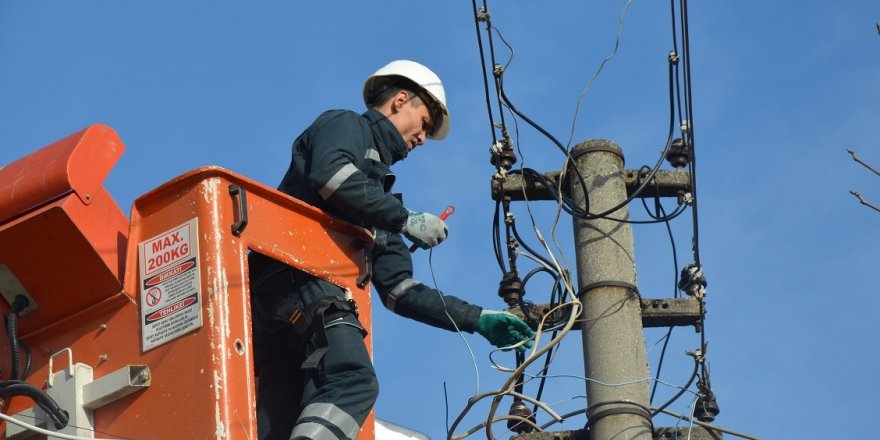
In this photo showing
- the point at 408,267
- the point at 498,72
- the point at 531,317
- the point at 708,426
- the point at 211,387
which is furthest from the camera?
the point at 498,72

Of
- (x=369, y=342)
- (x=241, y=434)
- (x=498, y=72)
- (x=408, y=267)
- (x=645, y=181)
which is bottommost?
(x=241, y=434)

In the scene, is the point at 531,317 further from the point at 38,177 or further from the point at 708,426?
the point at 38,177

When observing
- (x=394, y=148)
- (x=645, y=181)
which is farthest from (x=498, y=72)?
(x=394, y=148)

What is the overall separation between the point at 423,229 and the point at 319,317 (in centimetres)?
84

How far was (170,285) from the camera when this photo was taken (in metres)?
6.43

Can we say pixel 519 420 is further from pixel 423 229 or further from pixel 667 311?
pixel 423 229

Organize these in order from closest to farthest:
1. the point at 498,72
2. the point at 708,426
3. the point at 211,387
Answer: the point at 211,387
the point at 708,426
the point at 498,72

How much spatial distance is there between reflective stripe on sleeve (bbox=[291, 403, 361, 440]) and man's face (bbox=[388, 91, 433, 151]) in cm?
177

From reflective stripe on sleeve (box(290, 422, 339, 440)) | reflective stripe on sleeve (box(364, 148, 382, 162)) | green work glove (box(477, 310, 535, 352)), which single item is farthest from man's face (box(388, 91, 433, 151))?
reflective stripe on sleeve (box(290, 422, 339, 440))

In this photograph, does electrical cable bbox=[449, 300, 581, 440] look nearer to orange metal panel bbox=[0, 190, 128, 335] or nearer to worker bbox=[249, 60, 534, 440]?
worker bbox=[249, 60, 534, 440]

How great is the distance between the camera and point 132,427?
6.27 meters

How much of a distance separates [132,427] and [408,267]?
1.68m

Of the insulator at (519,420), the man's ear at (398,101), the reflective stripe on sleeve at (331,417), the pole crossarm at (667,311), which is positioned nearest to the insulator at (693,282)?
the pole crossarm at (667,311)

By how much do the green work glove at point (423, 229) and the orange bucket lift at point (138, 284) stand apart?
412 mm
